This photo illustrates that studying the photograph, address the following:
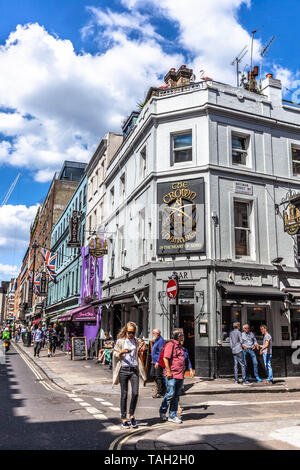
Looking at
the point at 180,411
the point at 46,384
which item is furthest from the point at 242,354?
the point at 46,384

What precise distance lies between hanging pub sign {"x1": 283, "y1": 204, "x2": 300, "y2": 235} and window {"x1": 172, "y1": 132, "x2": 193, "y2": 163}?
15.2 feet

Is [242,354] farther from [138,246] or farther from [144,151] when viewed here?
[144,151]

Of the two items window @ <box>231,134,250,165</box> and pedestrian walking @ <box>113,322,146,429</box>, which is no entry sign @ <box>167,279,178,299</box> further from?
window @ <box>231,134,250,165</box>

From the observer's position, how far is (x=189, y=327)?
16.0 metres

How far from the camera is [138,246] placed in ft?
64.2

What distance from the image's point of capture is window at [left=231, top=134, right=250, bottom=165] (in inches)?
696

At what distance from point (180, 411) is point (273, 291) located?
316 inches

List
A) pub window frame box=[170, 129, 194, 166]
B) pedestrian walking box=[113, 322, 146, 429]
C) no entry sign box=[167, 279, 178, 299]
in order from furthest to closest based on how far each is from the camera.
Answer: pub window frame box=[170, 129, 194, 166] < no entry sign box=[167, 279, 178, 299] < pedestrian walking box=[113, 322, 146, 429]

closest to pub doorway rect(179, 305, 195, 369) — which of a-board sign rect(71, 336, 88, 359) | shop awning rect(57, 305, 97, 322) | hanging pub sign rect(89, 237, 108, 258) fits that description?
a-board sign rect(71, 336, 88, 359)

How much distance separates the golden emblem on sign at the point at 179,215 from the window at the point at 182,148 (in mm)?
1274

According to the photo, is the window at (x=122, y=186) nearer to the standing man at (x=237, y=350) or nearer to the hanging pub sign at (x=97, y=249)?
the hanging pub sign at (x=97, y=249)

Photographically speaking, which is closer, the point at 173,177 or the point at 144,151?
the point at 173,177

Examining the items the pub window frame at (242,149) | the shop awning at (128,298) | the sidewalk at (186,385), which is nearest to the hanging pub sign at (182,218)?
the shop awning at (128,298)

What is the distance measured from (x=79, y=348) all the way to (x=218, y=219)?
1159cm
